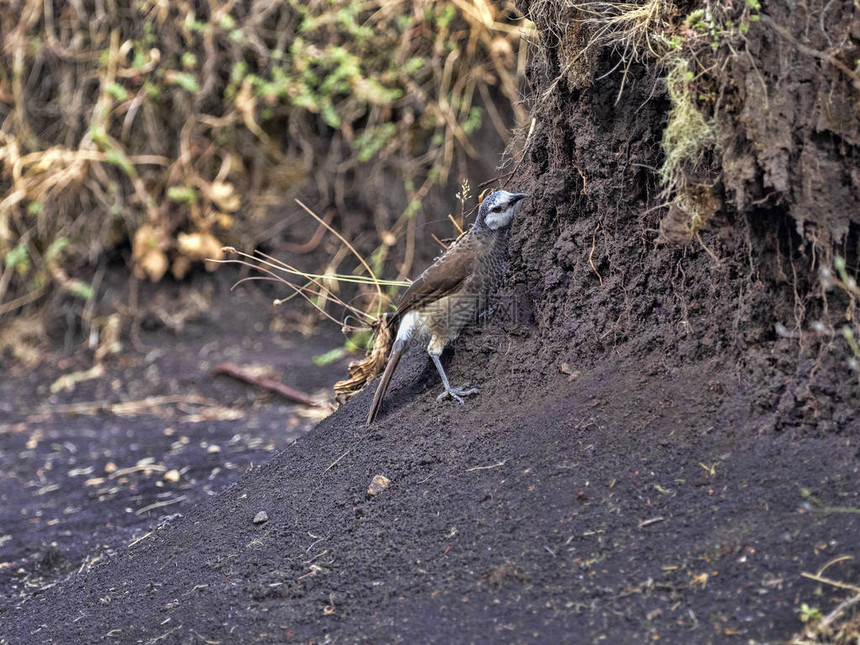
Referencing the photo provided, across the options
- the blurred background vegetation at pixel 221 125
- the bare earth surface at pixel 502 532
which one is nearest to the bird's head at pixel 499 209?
→ the bare earth surface at pixel 502 532

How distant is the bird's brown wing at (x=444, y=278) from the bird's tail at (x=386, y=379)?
0.16 m

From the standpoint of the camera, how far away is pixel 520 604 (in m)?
2.39

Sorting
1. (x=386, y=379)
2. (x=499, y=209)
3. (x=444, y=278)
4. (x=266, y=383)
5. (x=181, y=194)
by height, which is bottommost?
(x=266, y=383)

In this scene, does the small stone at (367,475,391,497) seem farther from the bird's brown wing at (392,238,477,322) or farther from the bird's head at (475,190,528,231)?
the bird's head at (475,190,528,231)

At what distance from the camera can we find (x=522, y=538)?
2.60 m

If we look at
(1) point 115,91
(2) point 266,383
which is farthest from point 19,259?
(2) point 266,383

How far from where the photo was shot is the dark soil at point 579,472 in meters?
2.33

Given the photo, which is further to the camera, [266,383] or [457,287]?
[266,383]

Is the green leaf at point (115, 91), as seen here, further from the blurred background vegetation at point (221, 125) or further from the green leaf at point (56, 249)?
the green leaf at point (56, 249)

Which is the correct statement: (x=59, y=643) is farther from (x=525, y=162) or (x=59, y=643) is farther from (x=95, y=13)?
(x=95, y=13)

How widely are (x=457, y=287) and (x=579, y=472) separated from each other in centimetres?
127

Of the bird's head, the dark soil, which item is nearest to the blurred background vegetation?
the bird's head

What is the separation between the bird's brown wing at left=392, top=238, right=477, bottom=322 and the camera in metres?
3.80

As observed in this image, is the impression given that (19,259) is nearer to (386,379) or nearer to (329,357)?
(329,357)
